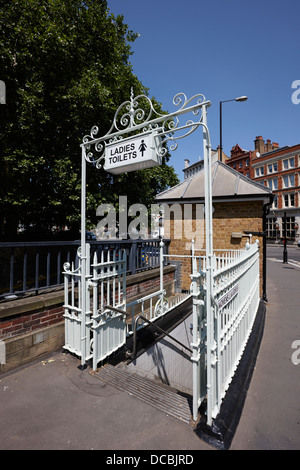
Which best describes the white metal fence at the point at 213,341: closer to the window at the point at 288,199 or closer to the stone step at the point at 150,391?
the stone step at the point at 150,391

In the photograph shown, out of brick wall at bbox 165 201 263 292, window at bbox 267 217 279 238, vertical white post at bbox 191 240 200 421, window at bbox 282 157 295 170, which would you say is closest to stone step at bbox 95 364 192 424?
vertical white post at bbox 191 240 200 421

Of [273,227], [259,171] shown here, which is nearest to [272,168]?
[259,171]

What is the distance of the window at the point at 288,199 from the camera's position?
35.9m

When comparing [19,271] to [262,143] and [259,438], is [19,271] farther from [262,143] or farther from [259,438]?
[262,143]

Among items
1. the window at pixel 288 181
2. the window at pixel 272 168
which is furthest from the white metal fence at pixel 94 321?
the window at pixel 272 168

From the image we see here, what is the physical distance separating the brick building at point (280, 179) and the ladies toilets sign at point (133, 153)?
3457cm

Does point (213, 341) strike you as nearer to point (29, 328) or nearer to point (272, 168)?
point (29, 328)

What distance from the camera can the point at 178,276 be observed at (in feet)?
29.1

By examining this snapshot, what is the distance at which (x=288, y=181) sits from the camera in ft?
119

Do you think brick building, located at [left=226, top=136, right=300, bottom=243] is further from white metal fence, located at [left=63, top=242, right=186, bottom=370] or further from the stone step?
the stone step

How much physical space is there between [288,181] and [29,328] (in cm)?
4148

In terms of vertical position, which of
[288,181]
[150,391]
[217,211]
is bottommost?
[150,391]

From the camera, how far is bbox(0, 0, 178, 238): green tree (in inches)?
274

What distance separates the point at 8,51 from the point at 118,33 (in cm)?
588
